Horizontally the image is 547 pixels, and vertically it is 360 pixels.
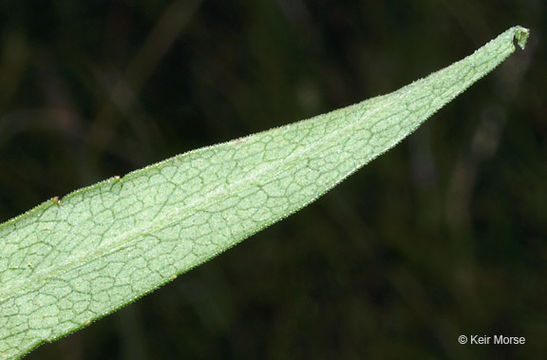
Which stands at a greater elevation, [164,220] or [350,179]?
[350,179]

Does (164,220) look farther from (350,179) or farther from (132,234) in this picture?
(350,179)

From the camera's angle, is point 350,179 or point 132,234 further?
point 350,179

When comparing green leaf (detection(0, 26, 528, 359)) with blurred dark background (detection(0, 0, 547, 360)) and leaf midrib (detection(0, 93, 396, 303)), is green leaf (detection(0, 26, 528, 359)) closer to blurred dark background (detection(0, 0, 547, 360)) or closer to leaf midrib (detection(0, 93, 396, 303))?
leaf midrib (detection(0, 93, 396, 303))

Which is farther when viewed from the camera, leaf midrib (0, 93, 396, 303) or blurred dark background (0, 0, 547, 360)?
blurred dark background (0, 0, 547, 360)

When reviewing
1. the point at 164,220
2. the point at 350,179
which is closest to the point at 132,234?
the point at 164,220

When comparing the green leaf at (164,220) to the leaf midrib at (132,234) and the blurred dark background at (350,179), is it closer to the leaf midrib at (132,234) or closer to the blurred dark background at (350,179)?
the leaf midrib at (132,234)

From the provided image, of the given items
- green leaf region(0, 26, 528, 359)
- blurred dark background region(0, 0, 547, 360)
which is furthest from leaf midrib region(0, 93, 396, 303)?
blurred dark background region(0, 0, 547, 360)

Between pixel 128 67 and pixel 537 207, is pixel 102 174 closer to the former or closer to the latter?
pixel 128 67
